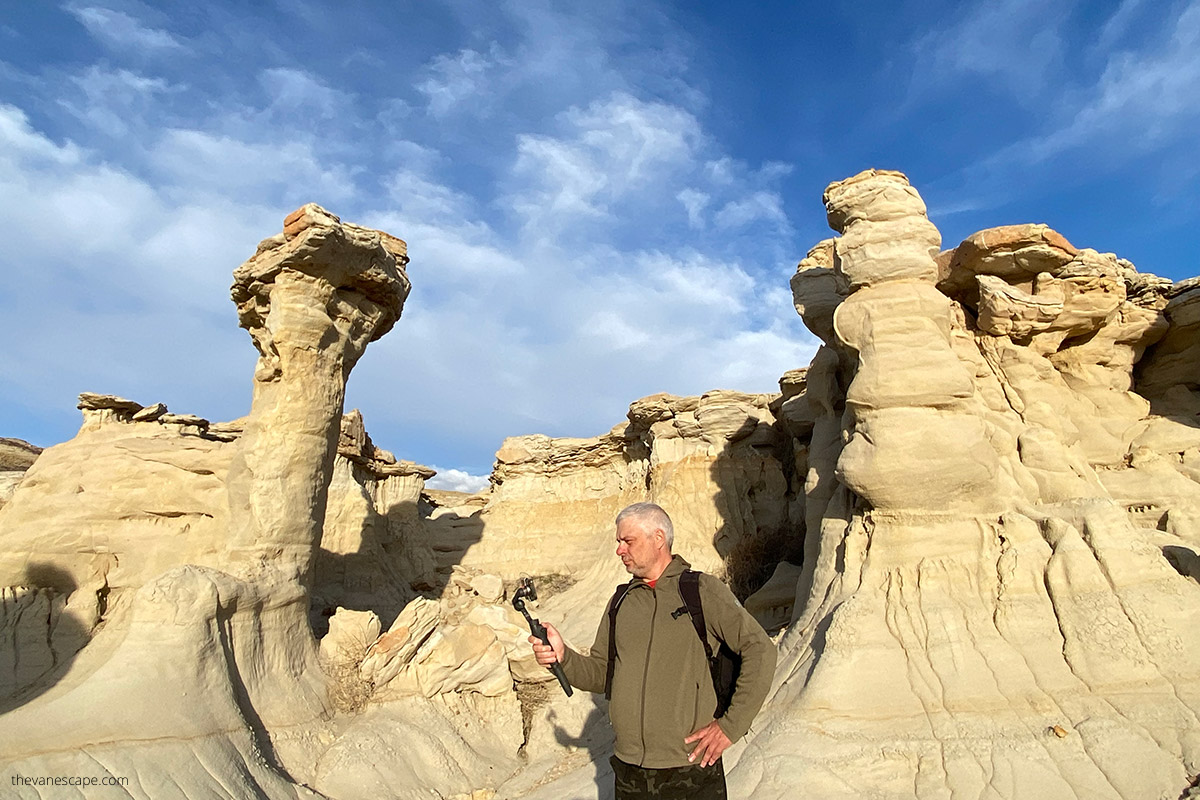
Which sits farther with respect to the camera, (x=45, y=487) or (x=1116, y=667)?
(x=45, y=487)

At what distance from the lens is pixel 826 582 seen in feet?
25.0

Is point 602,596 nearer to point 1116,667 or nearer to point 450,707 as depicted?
point 450,707

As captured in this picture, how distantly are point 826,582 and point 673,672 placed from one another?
542 cm

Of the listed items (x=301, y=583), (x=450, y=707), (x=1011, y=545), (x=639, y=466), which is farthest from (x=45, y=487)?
(x=639, y=466)

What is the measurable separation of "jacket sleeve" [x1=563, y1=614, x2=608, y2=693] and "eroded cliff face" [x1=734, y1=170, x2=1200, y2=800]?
128 inches

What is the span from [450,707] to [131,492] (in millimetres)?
4481

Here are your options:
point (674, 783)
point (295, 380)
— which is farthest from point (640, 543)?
point (295, 380)

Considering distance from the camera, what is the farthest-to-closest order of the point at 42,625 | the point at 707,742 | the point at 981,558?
the point at 42,625
the point at 981,558
the point at 707,742

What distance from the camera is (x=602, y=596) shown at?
1460 cm

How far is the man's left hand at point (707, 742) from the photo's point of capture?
2566 millimetres

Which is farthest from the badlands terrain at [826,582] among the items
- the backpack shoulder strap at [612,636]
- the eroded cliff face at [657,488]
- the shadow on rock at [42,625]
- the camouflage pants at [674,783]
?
the backpack shoulder strap at [612,636]

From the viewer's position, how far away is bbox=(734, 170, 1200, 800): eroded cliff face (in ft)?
17.8

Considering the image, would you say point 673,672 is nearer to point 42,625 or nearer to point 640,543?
point 640,543

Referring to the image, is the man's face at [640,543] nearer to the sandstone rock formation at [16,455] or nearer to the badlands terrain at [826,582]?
the badlands terrain at [826,582]
